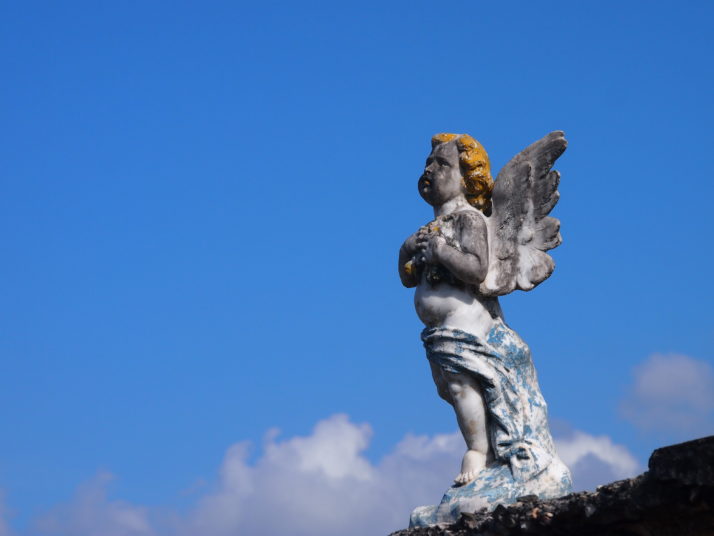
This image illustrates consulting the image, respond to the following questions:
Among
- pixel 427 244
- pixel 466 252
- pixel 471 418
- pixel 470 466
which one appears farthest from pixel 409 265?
pixel 470 466

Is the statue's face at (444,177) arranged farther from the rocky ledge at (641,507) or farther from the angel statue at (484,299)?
the rocky ledge at (641,507)

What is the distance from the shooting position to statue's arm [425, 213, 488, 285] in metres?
8.21

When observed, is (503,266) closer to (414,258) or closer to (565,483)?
(414,258)

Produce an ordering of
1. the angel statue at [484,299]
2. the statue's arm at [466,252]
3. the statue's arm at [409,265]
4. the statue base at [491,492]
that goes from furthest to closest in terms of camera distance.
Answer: the statue's arm at [409,265]
the statue's arm at [466,252]
the angel statue at [484,299]
the statue base at [491,492]

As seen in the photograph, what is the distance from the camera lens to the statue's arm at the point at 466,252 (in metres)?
8.21

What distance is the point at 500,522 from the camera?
22.6ft

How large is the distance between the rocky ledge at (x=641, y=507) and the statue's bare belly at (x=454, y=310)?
1.61m

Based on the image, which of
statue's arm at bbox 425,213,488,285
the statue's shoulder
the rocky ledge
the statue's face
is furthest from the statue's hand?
the rocky ledge

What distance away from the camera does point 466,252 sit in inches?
325

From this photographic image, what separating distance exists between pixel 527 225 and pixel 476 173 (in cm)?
57

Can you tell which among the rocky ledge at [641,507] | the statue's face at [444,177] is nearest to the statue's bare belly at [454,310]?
the statue's face at [444,177]

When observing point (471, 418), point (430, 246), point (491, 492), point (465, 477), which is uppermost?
point (430, 246)

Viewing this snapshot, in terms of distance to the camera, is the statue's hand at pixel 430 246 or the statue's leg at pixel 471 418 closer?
the statue's leg at pixel 471 418

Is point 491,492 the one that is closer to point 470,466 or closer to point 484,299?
point 470,466
